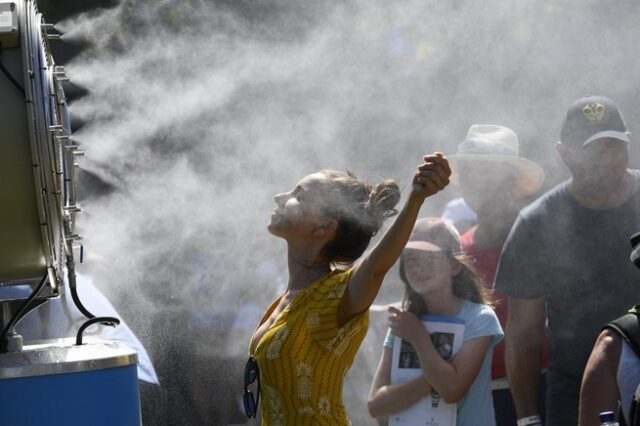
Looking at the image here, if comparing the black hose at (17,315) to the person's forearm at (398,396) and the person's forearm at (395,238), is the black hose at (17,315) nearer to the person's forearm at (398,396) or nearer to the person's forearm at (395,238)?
the person's forearm at (395,238)

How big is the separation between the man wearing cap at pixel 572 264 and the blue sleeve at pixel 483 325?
0.59 feet

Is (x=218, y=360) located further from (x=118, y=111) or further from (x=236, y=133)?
(x=118, y=111)

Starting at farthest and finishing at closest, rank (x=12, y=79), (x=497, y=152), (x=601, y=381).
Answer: (x=497, y=152)
(x=601, y=381)
(x=12, y=79)

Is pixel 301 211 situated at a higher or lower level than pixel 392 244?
higher

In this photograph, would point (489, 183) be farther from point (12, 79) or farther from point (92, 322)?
point (12, 79)

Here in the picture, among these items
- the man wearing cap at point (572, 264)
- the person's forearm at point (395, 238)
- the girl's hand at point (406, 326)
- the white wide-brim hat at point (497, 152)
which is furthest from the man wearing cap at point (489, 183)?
the person's forearm at point (395, 238)

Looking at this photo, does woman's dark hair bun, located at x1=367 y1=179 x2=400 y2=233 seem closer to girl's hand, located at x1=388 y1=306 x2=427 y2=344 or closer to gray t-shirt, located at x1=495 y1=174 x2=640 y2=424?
girl's hand, located at x1=388 y1=306 x2=427 y2=344

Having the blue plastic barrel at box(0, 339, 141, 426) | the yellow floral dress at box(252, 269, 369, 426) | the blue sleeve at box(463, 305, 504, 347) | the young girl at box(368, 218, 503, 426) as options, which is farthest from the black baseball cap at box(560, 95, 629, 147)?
the blue plastic barrel at box(0, 339, 141, 426)

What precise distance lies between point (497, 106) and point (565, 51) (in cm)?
45

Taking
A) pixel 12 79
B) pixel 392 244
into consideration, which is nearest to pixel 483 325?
pixel 392 244

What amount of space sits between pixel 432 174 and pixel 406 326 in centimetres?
137

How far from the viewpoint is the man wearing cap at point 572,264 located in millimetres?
3965

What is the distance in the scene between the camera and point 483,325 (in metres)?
3.97

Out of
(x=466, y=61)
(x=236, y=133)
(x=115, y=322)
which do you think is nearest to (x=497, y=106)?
(x=466, y=61)
